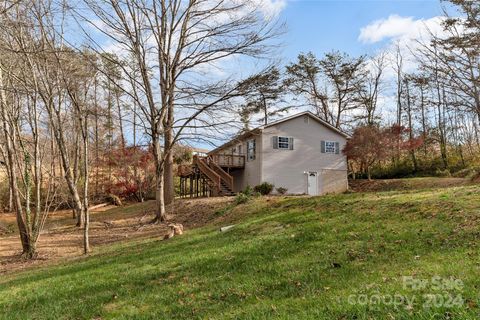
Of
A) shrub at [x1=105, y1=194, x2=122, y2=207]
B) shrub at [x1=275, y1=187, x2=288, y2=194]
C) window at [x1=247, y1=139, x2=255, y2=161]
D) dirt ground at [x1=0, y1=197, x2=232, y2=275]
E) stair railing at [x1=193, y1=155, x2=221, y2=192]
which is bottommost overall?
dirt ground at [x1=0, y1=197, x2=232, y2=275]

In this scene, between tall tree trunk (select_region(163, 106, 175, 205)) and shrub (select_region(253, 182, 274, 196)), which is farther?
shrub (select_region(253, 182, 274, 196))

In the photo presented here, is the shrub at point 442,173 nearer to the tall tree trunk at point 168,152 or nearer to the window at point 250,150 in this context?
the window at point 250,150

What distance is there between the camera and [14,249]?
1286 centimetres

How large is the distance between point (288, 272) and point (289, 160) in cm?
2013

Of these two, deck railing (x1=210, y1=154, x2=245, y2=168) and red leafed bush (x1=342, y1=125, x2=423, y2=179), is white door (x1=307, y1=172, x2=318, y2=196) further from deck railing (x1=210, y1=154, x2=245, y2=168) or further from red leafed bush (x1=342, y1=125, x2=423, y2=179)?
deck railing (x1=210, y1=154, x2=245, y2=168)

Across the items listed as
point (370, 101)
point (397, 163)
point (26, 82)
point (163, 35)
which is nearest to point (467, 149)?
point (397, 163)

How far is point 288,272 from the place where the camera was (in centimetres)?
505

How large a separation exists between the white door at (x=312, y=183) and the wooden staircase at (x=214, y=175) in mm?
5489

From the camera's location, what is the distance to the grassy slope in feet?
12.3

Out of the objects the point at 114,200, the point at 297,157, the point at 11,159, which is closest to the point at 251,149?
the point at 297,157

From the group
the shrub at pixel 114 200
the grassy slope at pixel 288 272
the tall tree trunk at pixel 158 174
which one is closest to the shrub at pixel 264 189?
the tall tree trunk at pixel 158 174

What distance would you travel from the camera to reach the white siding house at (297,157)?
24484 millimetres

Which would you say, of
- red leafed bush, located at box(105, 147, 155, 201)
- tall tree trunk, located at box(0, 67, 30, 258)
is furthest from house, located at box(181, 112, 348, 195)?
tall tree trunk, located at box(0, 67, 30, 258)

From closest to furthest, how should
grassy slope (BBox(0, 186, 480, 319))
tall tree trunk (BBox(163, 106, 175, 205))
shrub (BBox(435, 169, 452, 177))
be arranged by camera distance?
grassy slope (BBox(0, 186, 480, 319))
tall tree trunk (BBox(163, 106, 175, 205))
shrub (BBox(435, 169, 452, 177))
